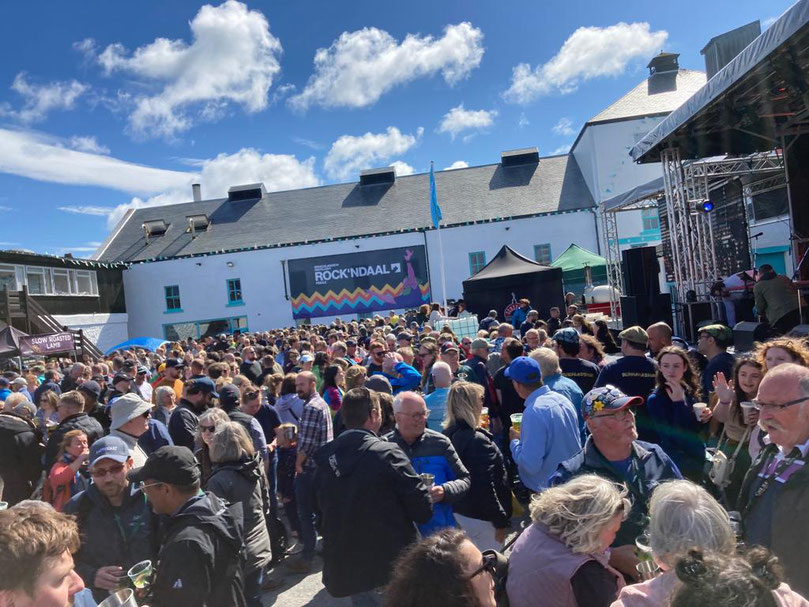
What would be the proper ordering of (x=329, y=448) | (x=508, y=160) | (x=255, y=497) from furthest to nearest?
(x=508, y=160)
(x=255, y=497)
(x=329, y=448)

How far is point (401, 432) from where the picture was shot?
3.62m

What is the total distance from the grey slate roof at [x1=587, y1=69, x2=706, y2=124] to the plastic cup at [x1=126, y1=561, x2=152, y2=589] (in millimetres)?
32781

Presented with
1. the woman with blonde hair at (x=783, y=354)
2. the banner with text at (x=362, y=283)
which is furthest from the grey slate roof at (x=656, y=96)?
the woman with blonde hair at (x=783, y=354)

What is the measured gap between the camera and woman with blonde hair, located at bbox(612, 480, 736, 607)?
70.8 inches

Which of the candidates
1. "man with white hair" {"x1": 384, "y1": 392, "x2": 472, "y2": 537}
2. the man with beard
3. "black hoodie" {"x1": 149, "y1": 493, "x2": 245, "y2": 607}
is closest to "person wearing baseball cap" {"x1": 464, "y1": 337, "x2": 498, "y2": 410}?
the man with beard

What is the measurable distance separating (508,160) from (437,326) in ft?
75.5

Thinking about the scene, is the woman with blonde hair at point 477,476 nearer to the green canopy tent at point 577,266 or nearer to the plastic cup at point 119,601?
the plastic cup at point 119,601

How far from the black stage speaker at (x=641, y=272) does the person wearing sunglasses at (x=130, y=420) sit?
9.57m

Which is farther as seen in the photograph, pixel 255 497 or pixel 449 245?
pixel 449 245

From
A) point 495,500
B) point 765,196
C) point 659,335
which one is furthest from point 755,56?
point 765,196

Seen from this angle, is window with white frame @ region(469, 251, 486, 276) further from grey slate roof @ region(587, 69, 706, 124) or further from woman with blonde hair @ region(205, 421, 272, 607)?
woman with blonde hair @ region(205, 421, 272, 607)

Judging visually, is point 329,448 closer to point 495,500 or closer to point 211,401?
point 495,500

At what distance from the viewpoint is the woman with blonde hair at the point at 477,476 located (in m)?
3.64

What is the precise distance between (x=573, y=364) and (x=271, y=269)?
25886 mm
